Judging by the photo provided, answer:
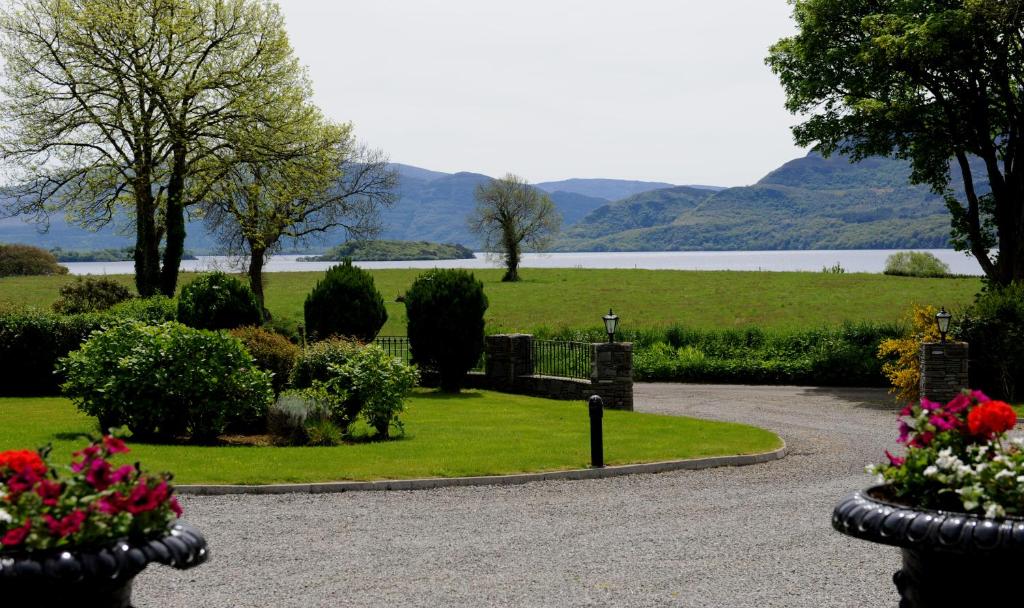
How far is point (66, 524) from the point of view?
4.53 m

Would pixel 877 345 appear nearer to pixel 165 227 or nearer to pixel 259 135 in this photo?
pixel 259 135

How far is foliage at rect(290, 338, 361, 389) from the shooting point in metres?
19.0

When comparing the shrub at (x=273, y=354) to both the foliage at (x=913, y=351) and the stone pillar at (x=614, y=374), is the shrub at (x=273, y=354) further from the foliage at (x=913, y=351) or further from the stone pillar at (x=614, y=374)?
the foliage at (x=913, y=351)

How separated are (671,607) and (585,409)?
51.8ft

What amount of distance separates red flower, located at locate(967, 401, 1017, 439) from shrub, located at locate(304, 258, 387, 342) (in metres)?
24.5

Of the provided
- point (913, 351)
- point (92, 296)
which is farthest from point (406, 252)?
point (913, 351)

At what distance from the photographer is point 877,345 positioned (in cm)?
3173

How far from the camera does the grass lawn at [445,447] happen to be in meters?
14.0

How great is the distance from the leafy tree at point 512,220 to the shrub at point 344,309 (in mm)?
50193

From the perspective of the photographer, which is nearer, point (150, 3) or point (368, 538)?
point (368, 538)

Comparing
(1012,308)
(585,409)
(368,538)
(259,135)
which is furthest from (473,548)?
(259,135)

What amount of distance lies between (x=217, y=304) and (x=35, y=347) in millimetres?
4909

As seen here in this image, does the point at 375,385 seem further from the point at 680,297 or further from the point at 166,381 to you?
the point at 680,297

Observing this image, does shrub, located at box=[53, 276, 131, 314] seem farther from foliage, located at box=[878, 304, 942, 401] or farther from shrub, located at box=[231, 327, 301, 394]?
foliage, located at box=[878, 304, 942, 401]
